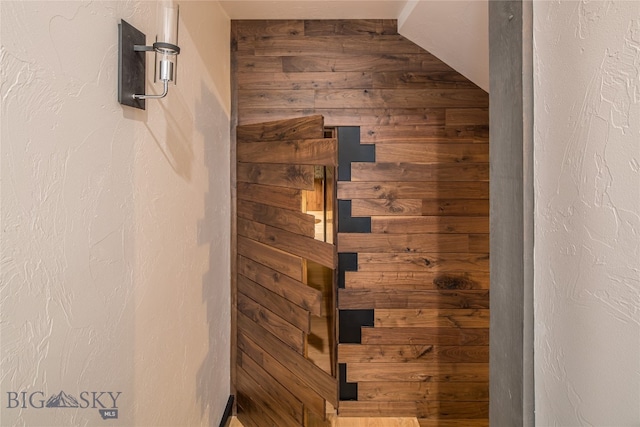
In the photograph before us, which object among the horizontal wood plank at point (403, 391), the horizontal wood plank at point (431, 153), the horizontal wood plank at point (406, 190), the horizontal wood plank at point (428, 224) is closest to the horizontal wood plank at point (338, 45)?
the horizontal wood plank at point (431, 153)

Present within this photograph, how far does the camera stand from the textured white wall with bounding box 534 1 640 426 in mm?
713

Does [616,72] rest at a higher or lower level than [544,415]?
higher

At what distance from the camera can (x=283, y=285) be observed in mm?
2029

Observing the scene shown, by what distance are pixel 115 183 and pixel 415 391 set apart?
209 centimetres

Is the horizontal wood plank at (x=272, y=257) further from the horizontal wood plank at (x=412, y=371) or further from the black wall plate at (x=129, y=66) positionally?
the black wall plate at (x=129, y=66)

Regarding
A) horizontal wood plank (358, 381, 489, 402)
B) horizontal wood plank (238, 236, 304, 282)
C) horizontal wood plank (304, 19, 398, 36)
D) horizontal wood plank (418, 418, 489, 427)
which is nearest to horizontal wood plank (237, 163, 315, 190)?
horizontal wood plank (238, 236, 304, 282)

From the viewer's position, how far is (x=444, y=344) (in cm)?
248

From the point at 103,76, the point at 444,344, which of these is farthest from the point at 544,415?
the point at 444,344

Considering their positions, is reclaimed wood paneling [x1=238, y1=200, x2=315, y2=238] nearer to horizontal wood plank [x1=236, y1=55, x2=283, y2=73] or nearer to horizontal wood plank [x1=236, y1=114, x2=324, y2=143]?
horizontal wood plank [x1=236, y1=114, x2=324, y2=143]

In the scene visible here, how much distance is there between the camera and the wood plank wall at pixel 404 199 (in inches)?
96.6

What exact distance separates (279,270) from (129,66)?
117cm

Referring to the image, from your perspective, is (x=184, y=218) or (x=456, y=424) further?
(x=456, y=424)

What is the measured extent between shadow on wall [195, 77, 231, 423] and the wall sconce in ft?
2.16

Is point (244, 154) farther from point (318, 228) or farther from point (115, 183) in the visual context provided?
point (115, 183)
